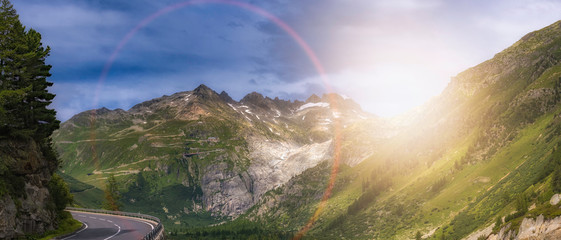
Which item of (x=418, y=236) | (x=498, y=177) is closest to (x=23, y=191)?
(x=418, y=236)

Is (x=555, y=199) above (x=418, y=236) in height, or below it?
above

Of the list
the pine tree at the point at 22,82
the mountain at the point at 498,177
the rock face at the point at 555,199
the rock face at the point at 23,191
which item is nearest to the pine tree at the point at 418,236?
the mountain at the point at 498,177

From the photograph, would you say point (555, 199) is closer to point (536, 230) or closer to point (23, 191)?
point (536, 230)

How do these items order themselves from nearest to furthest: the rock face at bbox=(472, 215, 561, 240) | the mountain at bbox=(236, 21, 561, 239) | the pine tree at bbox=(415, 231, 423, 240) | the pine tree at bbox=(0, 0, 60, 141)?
the pine tree at bbox=(0, 0, 60, 141) < the rock face at bbox=(472, 215, 561, 240) < the mountain at bbox=(236, 21, 561, 239) < the pine tree at bbox=(415, 231, 423, 240)

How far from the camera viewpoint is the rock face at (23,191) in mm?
47619

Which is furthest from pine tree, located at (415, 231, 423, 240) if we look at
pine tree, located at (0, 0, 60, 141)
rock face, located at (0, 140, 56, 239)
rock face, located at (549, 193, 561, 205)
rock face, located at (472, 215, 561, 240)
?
pine tree, located at (0, 0, 60, 141)

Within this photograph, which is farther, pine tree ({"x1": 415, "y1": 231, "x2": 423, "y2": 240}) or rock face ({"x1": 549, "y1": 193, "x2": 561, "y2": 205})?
pine tree ({"x1": 415, "y1": 231, "x2": 423, "y2": 240})

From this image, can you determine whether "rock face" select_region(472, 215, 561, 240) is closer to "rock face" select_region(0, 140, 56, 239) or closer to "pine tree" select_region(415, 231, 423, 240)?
"pine tree" select_region(415, 231, 423, 240)

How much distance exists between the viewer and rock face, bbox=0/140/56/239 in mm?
47619

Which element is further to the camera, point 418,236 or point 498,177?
point 418,236

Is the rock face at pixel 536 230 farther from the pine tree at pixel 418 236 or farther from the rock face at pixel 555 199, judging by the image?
the pine tree at pixel 418 236

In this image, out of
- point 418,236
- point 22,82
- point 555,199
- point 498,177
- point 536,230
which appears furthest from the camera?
point 418,236

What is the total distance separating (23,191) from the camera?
176ft

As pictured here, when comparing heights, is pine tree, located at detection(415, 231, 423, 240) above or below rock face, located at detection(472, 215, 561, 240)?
below
